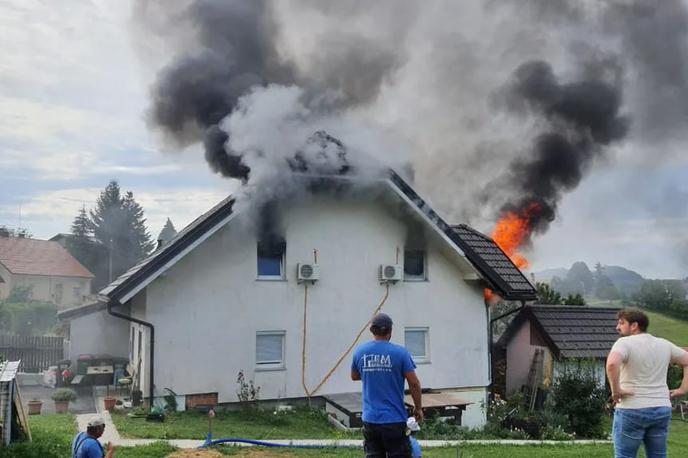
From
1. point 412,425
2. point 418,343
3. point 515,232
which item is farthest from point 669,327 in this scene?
point 412,425

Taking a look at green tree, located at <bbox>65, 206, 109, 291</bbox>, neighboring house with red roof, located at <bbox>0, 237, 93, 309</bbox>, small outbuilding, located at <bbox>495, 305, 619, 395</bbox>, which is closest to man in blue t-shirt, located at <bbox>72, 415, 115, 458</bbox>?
small outbuilding, located at <bbox>495, 305, 619, 395</bbox>

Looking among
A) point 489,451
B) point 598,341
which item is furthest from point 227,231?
point 598,341

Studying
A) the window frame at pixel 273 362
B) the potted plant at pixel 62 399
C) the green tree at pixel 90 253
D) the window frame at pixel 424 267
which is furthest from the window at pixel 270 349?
the green tree at pixel 90 253

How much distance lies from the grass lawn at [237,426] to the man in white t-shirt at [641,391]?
Result: 243 inches

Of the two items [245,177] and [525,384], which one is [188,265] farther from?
[525,384]

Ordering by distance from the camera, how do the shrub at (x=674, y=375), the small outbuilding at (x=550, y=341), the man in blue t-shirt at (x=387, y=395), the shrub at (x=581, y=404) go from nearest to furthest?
1. the man in blue t-shirt at (x=387, y=395)
2. the shrub at (x=581, y=404)
3. the small outbuilding at (x=550, y=341)
4. the shrub at (x=674, y=375)

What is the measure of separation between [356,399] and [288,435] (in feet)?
10.7

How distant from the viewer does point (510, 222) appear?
720 inches

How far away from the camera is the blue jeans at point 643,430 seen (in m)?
5.24

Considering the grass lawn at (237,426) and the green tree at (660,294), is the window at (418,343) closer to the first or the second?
the grass lawn at (237,426)

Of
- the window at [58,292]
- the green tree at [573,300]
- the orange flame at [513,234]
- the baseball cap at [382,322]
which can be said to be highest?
the orange flame at [513,234]

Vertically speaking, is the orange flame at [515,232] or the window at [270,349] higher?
the orange flame at [515,232]

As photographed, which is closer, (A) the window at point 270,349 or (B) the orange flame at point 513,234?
(A) the window at point 270,349

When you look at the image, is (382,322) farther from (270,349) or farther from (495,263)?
(495,263)
